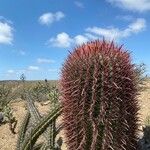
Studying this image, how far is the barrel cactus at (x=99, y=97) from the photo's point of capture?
3.31m

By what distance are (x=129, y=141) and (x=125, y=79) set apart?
0.53m

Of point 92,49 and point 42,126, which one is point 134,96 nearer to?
point 92,49

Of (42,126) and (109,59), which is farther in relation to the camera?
(42,126)

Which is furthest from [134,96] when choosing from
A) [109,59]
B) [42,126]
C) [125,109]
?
[42,126]

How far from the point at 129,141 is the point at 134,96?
1.24ft

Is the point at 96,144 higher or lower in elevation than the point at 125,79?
lower

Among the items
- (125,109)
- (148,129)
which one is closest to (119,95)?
(125,109)

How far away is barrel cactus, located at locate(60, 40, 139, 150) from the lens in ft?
10.8

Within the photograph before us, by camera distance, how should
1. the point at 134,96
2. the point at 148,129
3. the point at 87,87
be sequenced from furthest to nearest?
the point at 148,129 < the point at 134,96 < the point at 87,87

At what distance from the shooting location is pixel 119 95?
338 cm

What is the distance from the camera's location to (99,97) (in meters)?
3.31

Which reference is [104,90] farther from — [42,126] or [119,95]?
[42,126]

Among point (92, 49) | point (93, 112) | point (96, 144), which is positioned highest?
point (92, 49)

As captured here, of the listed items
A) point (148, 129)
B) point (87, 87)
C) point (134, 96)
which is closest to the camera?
point (87, 87)
